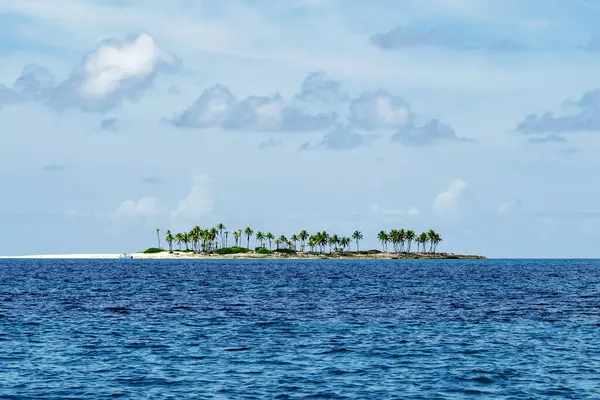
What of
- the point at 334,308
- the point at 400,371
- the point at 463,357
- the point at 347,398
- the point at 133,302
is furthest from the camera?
the point at 133,302

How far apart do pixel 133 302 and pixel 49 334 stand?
31956 mm

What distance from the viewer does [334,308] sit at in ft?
258

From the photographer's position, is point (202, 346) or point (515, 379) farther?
point (202, 346)

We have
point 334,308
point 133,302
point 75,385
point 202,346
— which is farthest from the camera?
point 133,302

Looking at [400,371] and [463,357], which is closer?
[400,371]

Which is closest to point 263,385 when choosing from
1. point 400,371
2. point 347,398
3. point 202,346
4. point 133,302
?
point 347,398

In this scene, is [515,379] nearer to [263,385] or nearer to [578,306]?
[263,385]

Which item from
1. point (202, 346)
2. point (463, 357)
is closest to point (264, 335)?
point (202, 346)

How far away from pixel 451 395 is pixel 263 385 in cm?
937

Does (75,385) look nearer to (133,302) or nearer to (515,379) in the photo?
(515,379)

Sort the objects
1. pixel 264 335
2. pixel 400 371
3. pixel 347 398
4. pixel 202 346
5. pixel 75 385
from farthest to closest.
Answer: pixel 264 335 → pixel 202 346 → pixel 400 371 → pixel 75 385 → pixel 347 398

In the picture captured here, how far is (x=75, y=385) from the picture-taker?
36750mm

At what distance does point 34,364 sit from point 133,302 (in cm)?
4496

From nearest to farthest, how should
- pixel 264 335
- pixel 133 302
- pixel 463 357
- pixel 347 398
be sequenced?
1. pixel 347 398
2. pixel 463 357
3. pixel 264 335
4. pixel 133 302
